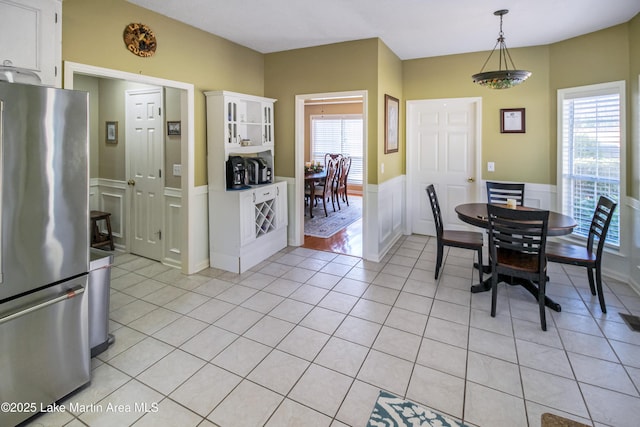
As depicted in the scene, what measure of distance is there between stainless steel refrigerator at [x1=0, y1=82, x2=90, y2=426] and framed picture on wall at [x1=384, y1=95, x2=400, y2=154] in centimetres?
345

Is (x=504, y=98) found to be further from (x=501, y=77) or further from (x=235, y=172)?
(x=235, y=172)

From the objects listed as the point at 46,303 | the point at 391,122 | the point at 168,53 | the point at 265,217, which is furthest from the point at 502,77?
the point at 46,303

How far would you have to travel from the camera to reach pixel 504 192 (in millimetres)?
Result: 4586

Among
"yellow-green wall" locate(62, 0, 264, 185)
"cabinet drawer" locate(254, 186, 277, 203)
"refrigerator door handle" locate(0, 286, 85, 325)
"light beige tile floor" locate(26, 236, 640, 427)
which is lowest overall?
"light beige tile floor" locate(26, 236, 640, 427)

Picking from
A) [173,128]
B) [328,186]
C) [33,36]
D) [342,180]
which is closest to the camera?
[33,36]

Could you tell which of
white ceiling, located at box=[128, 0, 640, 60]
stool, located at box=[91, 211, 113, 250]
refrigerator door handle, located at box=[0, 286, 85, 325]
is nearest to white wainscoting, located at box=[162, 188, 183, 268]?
stool, located at box=[91, 211, 113, 250]

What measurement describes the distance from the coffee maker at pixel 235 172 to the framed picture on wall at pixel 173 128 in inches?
26.1

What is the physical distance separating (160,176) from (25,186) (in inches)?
100

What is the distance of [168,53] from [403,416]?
3.73 m

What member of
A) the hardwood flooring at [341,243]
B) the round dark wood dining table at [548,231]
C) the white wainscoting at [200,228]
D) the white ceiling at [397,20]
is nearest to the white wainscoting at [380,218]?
the hardwood flooring at [341,243]

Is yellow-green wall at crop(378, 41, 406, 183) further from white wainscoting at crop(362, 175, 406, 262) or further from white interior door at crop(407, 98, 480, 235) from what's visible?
white interior door at crop(407, 98, 480, 235)

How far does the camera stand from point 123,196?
466 centimetres

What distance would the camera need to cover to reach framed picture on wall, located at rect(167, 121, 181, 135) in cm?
402

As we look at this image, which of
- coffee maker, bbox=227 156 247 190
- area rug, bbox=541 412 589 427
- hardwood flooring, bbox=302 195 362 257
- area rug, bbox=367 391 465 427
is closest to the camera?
area rug, bbox=541 412 589 427
